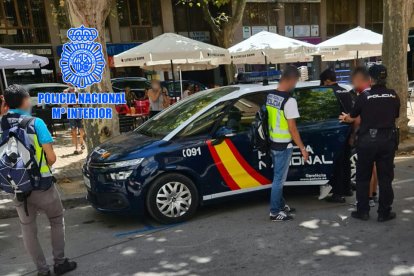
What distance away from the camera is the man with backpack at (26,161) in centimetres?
350

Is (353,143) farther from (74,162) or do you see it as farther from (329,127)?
(74,162)

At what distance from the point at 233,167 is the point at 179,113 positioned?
42.7 inches

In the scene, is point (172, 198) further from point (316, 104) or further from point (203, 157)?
point (316, 104)

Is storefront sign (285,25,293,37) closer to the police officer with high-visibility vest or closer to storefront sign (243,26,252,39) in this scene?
storefront sign (243,26,252,39)

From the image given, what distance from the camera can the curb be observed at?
5.84m

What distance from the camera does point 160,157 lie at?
4.86 m

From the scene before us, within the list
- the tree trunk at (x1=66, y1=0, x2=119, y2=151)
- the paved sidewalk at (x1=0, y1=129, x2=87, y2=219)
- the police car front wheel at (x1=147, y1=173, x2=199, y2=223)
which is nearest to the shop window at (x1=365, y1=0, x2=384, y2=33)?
the paved sidewalk at (x1=0, y1=129, x2=87, y2=219)

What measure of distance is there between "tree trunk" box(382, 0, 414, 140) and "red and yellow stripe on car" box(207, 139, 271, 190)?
5222 millimetres

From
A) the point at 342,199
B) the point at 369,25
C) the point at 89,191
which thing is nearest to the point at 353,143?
the point at 342,199

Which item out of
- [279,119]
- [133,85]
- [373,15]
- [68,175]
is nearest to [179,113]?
[279,119]

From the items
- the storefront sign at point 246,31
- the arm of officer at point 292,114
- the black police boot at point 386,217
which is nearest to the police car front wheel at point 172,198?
the arm of officer at point 292,114

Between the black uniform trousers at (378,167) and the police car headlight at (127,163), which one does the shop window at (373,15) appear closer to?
the black uniform trousers at (378,167)

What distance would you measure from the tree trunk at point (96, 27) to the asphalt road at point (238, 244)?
69.6 inches

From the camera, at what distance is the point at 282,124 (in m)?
4.69
